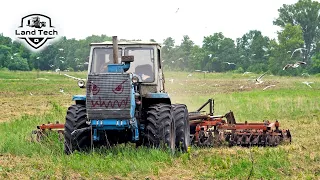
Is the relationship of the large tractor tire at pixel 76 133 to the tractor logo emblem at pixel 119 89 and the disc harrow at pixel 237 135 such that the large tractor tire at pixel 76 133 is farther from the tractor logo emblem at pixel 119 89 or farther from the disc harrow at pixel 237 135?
the disc harrow at pixel 237 135

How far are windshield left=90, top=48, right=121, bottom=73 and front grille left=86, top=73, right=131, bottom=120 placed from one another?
4.35 feet

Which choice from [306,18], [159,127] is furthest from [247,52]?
[159,127]

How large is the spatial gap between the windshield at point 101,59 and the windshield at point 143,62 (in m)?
0.31

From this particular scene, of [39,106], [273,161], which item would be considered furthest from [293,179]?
[39,106]

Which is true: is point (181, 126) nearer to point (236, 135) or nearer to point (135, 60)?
point (135, 60)

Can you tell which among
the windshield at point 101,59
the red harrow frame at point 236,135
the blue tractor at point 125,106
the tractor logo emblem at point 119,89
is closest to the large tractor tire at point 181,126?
the blue tractor at point 125,106

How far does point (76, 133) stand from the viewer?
1166cm

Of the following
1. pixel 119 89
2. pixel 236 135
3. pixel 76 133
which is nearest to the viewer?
pixel 119 89

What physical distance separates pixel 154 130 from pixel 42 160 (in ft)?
6.95

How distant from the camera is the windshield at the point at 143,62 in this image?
41.1ft

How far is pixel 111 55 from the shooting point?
41.5ft

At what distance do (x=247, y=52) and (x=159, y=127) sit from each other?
7379 cm

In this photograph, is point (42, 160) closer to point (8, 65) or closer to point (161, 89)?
point (161, 89)

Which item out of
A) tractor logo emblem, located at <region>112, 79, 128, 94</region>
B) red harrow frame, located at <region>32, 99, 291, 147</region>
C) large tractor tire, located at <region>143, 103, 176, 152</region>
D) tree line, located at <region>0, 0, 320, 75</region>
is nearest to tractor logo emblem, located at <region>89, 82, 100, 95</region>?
tractor logo emblem, located at <region>112, 79, 128, 94</region>
